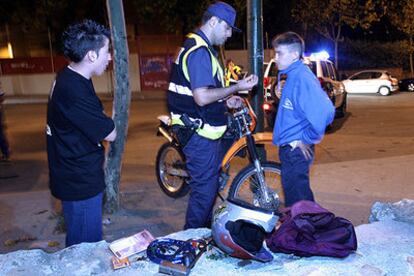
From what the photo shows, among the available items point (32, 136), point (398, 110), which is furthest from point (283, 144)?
point (398, 110)

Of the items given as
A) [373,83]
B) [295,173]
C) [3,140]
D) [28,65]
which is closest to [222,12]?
[295,173]

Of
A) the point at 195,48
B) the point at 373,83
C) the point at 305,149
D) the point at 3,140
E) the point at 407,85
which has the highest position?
the point at 195,48

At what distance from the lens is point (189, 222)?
4.35 metres

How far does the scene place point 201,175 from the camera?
4.26 meters

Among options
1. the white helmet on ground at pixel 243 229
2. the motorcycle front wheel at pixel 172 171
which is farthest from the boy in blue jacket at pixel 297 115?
the motorcycle front wheel at pixel 172 171

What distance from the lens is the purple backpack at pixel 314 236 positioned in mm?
2947

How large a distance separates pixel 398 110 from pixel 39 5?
17.2m

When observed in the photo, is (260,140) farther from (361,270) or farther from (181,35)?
(181,35)

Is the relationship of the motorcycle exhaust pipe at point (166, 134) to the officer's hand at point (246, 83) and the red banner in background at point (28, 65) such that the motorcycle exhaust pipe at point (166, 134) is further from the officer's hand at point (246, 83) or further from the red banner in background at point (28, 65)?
the red banner in background at point (28, 65)

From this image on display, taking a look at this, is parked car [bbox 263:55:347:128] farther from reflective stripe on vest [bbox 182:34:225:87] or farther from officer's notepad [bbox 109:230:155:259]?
officer's notepad [bbox 109:230:155:259]

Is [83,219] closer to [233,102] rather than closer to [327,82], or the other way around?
[233,102]

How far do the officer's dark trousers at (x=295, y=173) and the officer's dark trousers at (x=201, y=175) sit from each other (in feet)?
1.98

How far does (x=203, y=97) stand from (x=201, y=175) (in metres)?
0.69

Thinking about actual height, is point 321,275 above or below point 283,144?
below
